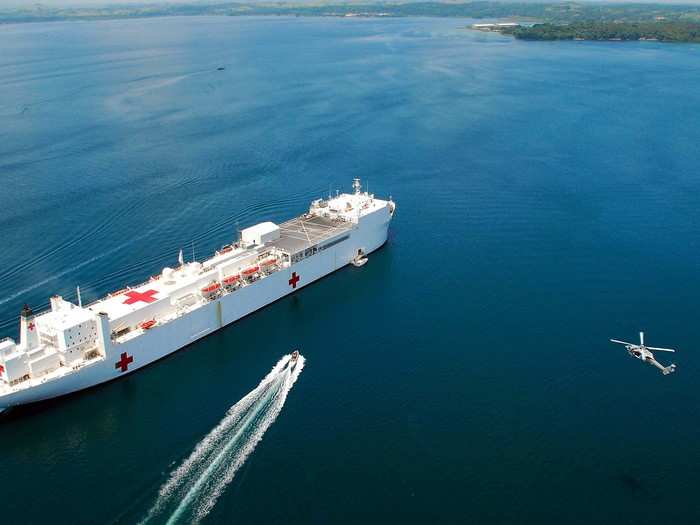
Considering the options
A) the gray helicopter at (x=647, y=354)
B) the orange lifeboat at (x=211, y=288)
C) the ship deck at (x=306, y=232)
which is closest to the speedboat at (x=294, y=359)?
the orange lifeboat at (x=211, y=288)

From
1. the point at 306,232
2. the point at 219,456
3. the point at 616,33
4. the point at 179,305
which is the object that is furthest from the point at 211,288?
the point at 616,33

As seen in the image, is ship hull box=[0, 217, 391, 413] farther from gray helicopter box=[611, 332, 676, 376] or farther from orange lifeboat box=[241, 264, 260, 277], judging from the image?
gray helicopter box=[611, 332, 676, 376]

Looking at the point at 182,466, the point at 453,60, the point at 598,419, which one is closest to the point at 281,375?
the point at 182,466

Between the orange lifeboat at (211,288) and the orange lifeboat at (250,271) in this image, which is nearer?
the orange lifeboat at (211,288)

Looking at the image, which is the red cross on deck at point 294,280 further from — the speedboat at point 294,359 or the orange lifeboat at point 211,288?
the speedboat at point 294,359

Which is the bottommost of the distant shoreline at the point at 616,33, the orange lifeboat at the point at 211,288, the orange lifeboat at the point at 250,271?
the orange lifeboat at the point at 211,288

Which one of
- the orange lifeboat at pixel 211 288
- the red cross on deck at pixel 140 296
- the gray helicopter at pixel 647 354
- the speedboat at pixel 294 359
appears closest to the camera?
the gray helicopter at pixel 647 354

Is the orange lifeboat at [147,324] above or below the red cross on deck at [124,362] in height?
above
